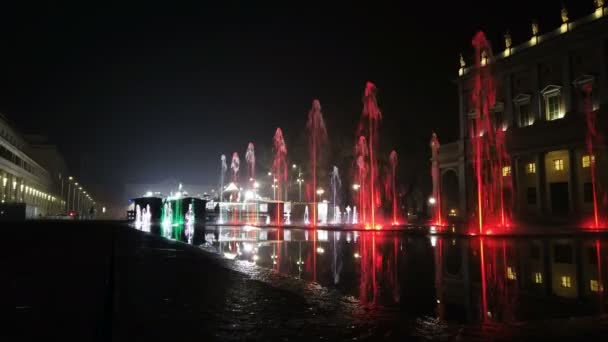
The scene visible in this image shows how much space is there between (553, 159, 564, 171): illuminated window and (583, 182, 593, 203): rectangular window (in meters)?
3.96

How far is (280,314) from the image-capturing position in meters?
4.97

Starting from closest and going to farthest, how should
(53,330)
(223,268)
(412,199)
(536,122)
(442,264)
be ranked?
(53,330) → (223,268) → (442,264) → (536,122) → (412,199)

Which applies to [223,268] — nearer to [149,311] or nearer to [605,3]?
[149,311]

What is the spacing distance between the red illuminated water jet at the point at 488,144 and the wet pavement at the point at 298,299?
38.6 meters

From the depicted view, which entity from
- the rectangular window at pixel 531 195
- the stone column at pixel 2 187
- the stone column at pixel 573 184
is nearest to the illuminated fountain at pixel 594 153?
the stone column at pixel 573 184

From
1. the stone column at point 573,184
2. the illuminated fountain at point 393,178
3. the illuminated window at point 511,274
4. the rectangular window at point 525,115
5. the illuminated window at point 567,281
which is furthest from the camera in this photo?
the illuminated fountain at point 393,178

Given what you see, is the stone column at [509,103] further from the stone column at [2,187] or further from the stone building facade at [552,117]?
the stone column at [2,187]

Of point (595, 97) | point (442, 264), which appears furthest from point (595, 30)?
point (442, 264)

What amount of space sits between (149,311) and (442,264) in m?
7.39

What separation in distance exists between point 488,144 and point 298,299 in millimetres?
49649

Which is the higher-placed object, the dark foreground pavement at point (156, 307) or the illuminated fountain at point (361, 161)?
the illuminated fountain at point (361, 161)

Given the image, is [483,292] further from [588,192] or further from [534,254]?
[588,192]

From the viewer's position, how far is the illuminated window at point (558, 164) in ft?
137

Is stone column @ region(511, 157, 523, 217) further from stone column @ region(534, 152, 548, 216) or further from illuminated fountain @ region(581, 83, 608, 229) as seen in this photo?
illuminated fountain @ region(581, 83, 608, 229)
